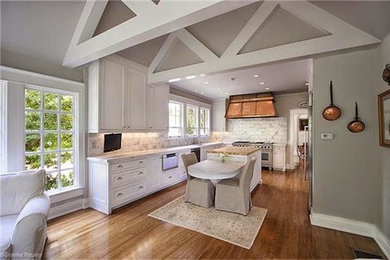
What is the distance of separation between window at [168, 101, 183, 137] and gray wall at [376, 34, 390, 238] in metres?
4.39

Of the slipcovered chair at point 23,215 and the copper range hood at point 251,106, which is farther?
the copper range hood at point 251,106

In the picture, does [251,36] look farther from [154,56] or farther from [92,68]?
[92,68]

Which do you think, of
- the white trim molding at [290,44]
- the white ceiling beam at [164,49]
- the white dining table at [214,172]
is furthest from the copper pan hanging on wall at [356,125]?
the white ceiling beam at [164,49]

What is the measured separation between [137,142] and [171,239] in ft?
8.24

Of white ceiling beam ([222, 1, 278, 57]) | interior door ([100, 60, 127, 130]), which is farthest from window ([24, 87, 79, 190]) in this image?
white ceiling beam ([222, 1, 278, 57])

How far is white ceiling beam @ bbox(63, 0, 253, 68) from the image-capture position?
170 cm

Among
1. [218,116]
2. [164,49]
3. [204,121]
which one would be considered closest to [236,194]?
[164,49]

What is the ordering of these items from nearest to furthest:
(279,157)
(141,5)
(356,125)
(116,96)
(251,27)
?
1. (141,5)
2. (356,125)
3. (251,27)
4. (116,96)
5. (279,157)

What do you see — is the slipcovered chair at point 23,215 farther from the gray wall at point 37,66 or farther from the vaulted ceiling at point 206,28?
the vaulted ceiling at point 206,28

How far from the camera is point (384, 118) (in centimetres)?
221

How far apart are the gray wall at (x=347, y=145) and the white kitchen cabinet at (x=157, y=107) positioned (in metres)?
3.13

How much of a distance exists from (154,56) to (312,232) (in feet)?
13.3

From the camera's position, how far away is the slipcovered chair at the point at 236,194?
301 centimetres

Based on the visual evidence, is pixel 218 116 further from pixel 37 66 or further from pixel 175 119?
pixel 37 66
